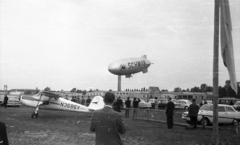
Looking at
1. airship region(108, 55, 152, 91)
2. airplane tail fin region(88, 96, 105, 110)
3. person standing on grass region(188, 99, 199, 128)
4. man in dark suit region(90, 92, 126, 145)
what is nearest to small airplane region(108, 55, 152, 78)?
airship region(108, 55, 152, 91)

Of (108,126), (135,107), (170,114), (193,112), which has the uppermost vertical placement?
(108,126)

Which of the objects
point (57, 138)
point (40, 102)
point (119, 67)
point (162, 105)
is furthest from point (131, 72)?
point (57, 138)

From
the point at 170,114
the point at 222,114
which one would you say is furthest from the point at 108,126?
the point at 222,114

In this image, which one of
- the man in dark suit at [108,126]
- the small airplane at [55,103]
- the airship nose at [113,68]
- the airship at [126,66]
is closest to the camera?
the man in dark suit at [108,126]

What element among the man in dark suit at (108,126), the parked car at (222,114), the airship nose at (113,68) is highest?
the airship nose at (113,68)

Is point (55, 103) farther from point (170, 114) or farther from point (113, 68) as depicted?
point (113, 68)

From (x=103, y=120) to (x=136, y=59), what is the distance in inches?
1210

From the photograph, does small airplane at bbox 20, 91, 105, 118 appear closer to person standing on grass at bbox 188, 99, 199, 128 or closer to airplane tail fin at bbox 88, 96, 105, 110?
airplane tail fin at bbox 88, 96, 105, 110

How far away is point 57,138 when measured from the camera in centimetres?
1030

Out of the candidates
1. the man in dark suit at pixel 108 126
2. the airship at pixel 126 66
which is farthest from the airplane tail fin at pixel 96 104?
the man in dark suit at pixel 108 126

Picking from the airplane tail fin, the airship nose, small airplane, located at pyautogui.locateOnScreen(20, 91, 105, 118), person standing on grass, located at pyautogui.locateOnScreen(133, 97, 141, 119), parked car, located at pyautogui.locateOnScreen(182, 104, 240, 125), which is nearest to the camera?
parked car, located at pyautogui.locateOnScreen(182, 104, 240, 125)

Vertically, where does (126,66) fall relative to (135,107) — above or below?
above

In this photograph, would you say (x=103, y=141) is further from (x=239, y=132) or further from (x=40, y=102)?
(x=40, y=102)

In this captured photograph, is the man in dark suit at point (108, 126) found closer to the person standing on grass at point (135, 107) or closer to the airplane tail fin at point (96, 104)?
the person standing on grass at point (135, 107)
